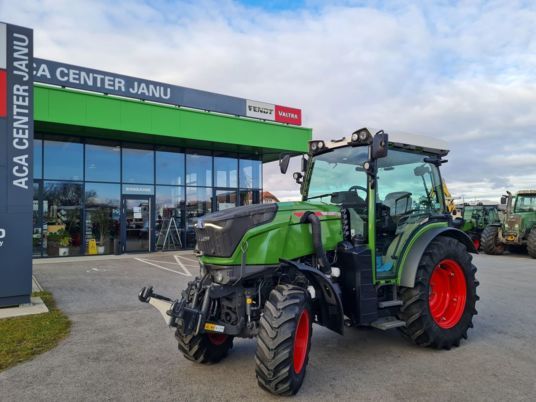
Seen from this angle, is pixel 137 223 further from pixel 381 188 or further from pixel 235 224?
pixel 235 224

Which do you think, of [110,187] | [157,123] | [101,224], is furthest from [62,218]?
[157,123]

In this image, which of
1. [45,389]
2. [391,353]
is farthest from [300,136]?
[45,389]

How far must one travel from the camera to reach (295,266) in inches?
157

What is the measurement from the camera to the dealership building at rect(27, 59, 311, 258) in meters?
13.7

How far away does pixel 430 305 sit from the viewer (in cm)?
534

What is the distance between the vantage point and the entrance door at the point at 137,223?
15.8 metres

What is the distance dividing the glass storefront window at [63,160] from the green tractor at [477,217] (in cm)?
1669

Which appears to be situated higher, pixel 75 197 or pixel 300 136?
pixel 300 136

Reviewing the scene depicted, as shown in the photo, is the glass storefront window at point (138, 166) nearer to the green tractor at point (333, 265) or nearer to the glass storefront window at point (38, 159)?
the glass storefront window at point (38, 159)

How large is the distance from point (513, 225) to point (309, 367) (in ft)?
48.4

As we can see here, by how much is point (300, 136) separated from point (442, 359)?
13709 millimetres

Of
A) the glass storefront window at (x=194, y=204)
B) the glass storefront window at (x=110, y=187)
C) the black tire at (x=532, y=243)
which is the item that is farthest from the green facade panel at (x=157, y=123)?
the black tire at (x=532, y=243)

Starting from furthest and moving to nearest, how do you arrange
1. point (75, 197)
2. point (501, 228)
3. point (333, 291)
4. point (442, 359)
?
point (501, 228) < point (75, 197) < point (442, 359) < point (333, 291)

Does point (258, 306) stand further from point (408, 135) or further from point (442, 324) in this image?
point (408, 135)
